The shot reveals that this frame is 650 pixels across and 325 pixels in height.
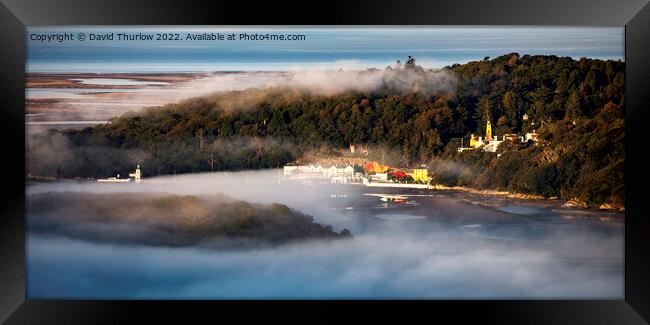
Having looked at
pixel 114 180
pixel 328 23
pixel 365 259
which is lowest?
pixel 365 259

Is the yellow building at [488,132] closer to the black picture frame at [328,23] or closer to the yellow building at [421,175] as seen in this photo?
the yellow building at [421,175]

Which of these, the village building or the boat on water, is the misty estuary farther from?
the village building

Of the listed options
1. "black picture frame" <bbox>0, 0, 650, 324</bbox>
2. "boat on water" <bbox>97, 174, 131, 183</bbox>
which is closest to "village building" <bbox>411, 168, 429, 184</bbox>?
"black picture frame" <bbox>0, 0, 650, 324</bbox>

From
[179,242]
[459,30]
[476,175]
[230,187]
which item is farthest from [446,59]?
[179,242]

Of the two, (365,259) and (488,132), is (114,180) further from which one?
(488,132)

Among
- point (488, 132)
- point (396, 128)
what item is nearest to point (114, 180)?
point (396, 128)

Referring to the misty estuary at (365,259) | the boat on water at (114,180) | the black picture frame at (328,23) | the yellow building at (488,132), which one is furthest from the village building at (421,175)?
the boat on water at (114,180)

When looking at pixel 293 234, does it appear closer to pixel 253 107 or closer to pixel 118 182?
pixel 253 107
